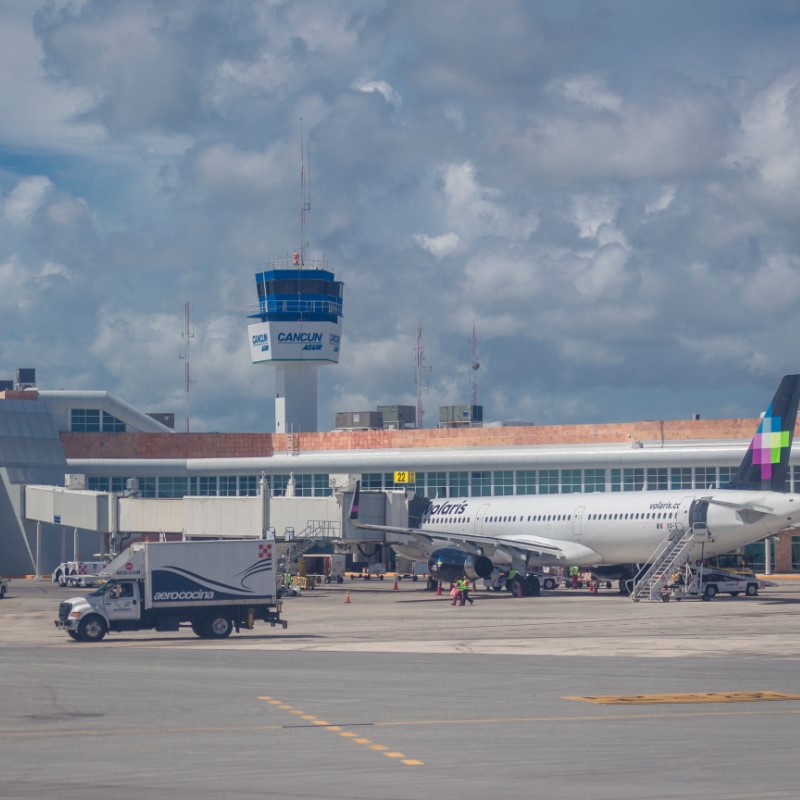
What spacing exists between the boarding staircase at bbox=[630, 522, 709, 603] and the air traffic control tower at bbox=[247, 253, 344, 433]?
71.0 meters

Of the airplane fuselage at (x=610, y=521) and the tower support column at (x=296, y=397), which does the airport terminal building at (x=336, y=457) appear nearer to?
the airplane fuselage at (x=610, y=521)

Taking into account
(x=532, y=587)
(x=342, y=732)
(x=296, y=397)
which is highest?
(x=296, y=397)

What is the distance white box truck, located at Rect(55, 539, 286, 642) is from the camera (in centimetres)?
4150

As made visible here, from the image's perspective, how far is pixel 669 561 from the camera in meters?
62.2

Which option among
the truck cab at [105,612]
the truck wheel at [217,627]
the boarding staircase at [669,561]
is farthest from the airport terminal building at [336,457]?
the truck cab at [105,612]

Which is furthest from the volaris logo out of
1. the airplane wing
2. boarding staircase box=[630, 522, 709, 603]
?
the airplane wing

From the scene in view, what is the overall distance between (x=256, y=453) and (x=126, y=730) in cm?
8995

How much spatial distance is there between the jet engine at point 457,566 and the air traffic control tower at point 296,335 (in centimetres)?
6418

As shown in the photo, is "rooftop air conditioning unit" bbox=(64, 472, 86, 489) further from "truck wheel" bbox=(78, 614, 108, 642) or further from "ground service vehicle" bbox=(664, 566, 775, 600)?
"truck wheel" bbox=(78, 614, 108, 642)

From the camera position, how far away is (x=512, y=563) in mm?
69062

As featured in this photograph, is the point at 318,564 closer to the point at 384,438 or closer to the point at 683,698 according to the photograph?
the point at 384,438

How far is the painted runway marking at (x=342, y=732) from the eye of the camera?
1825 centimetres

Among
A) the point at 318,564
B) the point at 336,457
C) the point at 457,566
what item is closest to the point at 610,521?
the point at 457,566

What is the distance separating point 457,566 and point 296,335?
6745 centimetres
